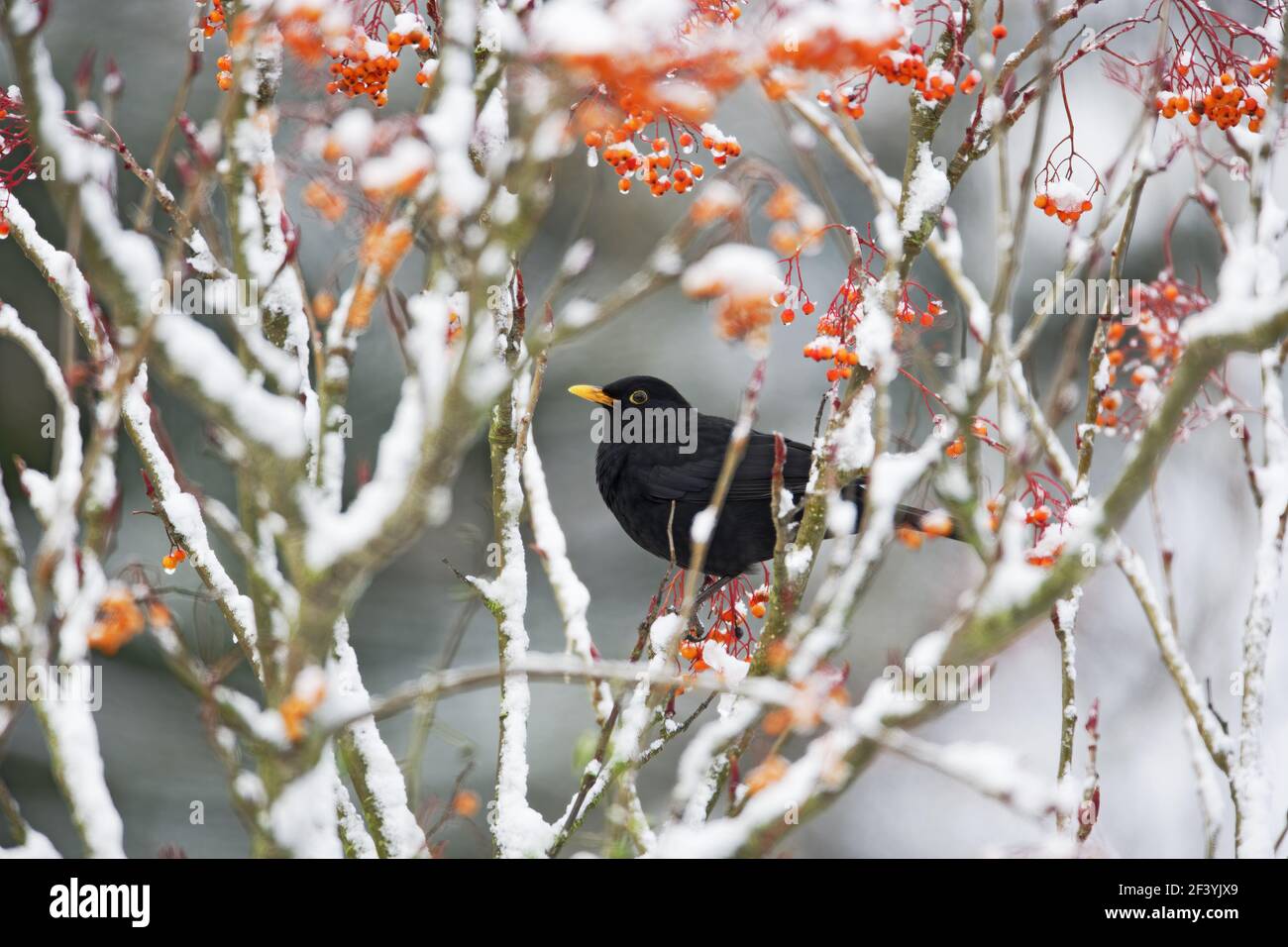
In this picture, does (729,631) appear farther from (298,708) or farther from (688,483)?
(298,708)

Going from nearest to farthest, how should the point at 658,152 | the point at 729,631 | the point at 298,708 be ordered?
the point at 298,708 < the point at 658,152 < the point at 729,631

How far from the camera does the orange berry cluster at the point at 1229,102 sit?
231 cm

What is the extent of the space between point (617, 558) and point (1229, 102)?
14.6 ft

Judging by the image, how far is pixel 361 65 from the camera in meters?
2.34

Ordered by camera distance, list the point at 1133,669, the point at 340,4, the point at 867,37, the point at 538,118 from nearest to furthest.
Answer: the point at 538,118 → the point at 867,37 → the point at 340,4 → the point at 1133,669

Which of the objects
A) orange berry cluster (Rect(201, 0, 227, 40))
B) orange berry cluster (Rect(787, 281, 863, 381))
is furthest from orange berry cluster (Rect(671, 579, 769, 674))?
orange berry cluster (Rect(201, 0, 227, 40))

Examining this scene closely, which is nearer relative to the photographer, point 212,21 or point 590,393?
point 212,21

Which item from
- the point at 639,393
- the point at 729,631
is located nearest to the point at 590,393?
the point at 639,393

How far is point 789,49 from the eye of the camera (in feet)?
5.57

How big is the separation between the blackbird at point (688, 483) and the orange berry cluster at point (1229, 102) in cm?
127

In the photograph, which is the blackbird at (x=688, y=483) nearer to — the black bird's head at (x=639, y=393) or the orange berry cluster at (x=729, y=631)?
the black bird's head at (x=639, y=393)
